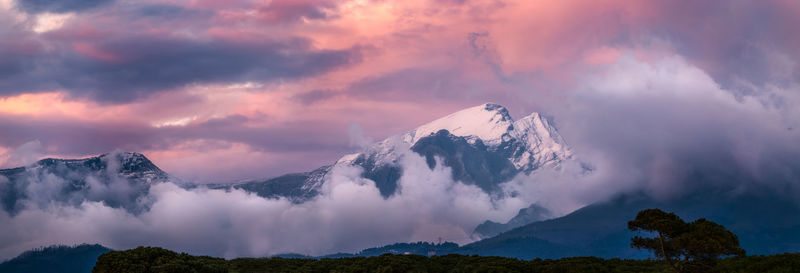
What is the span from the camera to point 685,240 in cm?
8638

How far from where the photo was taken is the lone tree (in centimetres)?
8531

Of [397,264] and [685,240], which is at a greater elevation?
[685,240]

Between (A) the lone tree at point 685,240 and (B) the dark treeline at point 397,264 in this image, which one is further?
(B) the dark treeline at point 397,264

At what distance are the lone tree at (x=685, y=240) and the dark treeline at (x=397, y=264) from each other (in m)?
6.51

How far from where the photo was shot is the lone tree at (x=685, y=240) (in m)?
85.3

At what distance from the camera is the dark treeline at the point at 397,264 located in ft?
304

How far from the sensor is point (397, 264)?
114m

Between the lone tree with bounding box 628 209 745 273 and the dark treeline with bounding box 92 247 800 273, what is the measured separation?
21.3 ft

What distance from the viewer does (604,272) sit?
111375 mm

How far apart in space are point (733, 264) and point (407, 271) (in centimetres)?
4922

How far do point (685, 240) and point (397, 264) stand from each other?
46.4 metres

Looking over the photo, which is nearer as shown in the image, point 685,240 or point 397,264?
point 685,240

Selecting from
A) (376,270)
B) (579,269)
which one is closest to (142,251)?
(376,270)

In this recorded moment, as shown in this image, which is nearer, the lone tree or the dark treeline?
the lone tree
